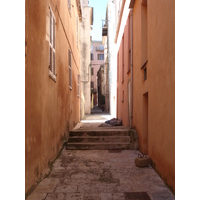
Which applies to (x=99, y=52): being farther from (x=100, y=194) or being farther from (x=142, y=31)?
(x=100, y=194)

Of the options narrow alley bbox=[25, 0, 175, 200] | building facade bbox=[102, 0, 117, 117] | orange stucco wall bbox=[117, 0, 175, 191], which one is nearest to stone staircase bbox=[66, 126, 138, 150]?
narrow alley bbox=[25, 0, 175, 200]

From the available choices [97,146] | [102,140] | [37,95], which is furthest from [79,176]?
[102,140]

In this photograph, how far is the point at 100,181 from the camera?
484cm

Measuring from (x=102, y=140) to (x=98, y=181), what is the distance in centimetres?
375

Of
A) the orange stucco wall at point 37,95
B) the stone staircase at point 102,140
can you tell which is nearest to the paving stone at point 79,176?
the orange stucco wall at point 37,95

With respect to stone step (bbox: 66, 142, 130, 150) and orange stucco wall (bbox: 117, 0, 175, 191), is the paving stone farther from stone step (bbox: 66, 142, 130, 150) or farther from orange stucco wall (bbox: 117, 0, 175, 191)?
stone step (bbox: 66, 142, 130, 150)

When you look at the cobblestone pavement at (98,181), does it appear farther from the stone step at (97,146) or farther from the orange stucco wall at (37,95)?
the stone step at (97,146)

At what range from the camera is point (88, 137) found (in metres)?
8.68

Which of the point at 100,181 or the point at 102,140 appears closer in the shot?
the point at 100,181

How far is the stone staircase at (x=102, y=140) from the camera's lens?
816 cm

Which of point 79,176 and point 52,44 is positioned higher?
point 52,44

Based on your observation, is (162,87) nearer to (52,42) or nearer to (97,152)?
(52,42)

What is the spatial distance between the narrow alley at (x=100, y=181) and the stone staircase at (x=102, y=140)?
1211mm
